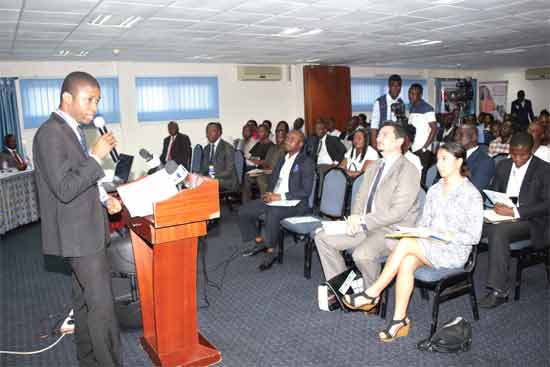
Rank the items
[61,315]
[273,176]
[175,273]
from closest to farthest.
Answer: [175,273] < [61,315] < [273,176]

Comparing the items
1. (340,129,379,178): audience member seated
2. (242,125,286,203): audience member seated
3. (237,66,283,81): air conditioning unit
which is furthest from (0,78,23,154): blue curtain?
(340,129,379,178): audience member seated

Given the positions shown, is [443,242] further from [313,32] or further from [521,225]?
[313,32]

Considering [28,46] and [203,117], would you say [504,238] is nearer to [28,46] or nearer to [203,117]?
[28,46]

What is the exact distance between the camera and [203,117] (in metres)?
10.5

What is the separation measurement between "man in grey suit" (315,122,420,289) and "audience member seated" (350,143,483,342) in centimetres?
19

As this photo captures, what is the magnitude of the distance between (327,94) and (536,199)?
882 centimetres

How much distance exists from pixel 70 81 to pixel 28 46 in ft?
18.7

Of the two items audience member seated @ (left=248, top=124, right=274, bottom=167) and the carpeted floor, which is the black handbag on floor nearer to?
the carpeted floor

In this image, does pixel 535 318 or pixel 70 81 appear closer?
pixel 70 81

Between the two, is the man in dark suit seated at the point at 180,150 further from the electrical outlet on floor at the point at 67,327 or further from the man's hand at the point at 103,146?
the man's hand at the point at 103,146

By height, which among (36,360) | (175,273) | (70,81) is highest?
(70,81)

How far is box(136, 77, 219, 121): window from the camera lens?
9.76m

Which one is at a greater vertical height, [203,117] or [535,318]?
[203,117]

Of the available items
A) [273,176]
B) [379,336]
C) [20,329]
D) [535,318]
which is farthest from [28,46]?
[535,318]
